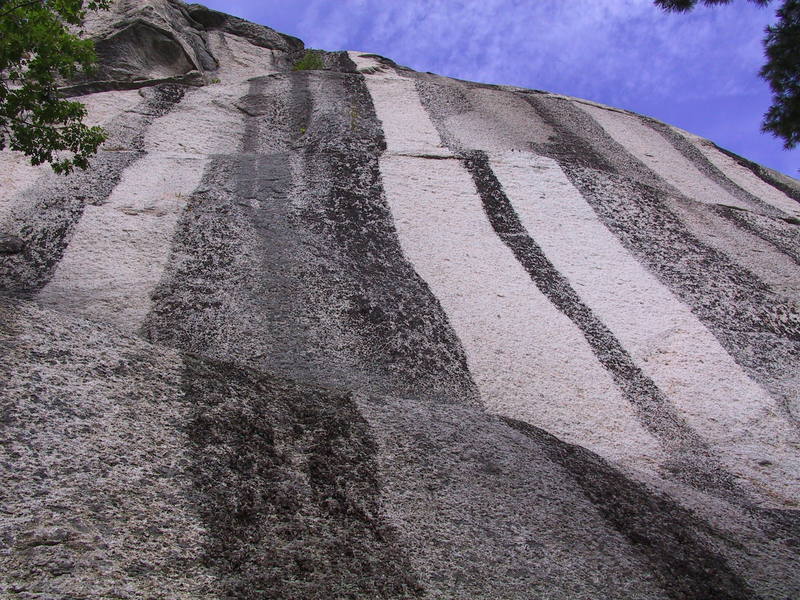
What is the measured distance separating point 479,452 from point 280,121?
632 centimetres

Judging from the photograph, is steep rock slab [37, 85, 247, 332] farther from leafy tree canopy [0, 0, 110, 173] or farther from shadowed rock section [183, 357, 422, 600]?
shadowed rock section [183, 357, 422, 600]

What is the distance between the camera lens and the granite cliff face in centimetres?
226

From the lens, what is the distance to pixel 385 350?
174 inches

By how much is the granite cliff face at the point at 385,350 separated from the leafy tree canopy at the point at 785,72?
1697 mm

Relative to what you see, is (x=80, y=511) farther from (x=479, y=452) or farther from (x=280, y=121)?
(x=280, y=121)

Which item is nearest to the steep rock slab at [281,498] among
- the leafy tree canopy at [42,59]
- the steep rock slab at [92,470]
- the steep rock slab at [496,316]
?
the steep rock slab at [92,470]

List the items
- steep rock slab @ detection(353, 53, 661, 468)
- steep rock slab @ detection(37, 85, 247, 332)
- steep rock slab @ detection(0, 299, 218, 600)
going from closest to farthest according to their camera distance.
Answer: steep rock slab @ detection(0, 299, 218, 600) < steep rock slab @ detection(353, 53, 661, 468) < steep rock slab @ detection(37, 85, 247, 332)

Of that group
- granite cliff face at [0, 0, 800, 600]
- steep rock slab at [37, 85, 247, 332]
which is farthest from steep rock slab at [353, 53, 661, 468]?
steep rock slab at [37, 85, 247, 332]

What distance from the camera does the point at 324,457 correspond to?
274 cm

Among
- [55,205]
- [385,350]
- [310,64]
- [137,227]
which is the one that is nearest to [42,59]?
[137,227]

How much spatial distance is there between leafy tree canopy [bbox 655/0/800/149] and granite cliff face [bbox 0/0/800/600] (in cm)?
170

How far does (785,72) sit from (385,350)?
332 centimetres

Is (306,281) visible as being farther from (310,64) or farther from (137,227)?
(310,64)

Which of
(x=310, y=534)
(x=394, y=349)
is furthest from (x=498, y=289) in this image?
(x=310, y=534)
